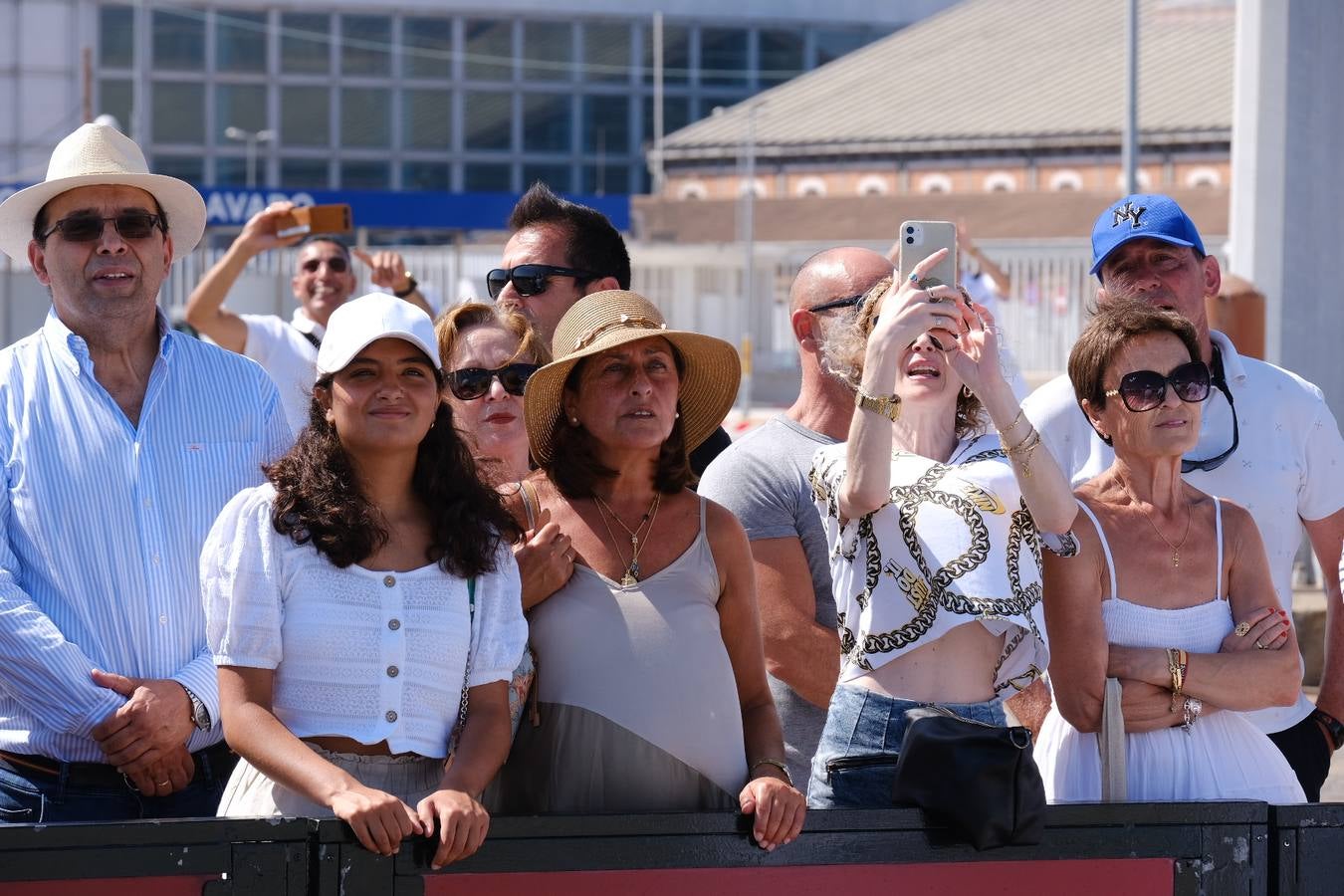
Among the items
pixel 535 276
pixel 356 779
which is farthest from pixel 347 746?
pixel 535 276

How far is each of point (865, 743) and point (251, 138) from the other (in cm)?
6442

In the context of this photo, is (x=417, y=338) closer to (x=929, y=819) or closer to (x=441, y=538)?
(x=441, y=538)

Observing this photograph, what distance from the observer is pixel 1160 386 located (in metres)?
3.88

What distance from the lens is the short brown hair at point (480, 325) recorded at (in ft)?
14.9

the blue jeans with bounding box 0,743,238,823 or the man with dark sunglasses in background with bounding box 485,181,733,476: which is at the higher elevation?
the man with dark sunglasses in background with bounding box 485,181,733,476

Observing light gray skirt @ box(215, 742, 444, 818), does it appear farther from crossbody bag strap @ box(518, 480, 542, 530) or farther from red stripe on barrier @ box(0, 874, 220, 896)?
crossbody bag strap @ box(518, 480, 542, 530)

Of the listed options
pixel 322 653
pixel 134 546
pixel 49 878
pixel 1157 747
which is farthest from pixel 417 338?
pixel 1157 747

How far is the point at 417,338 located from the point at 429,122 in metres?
67.1

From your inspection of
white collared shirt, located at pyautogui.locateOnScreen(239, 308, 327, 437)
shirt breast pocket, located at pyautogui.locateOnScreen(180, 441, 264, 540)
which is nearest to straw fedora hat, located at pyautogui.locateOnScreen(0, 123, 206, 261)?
shirt breast pocket, located at pyautogui.locateOnScreen(180, 441, 264, 540)

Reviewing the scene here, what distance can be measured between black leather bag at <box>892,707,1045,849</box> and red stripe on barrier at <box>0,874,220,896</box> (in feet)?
4.25

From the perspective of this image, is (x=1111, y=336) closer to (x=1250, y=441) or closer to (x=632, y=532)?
(x=1250, y=441)

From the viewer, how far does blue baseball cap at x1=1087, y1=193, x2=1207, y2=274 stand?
4.62 meters

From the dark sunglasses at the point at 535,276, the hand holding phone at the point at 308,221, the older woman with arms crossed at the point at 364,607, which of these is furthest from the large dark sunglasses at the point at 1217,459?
the hand holding phone at the point at 308,221

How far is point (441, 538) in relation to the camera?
11.1ft
